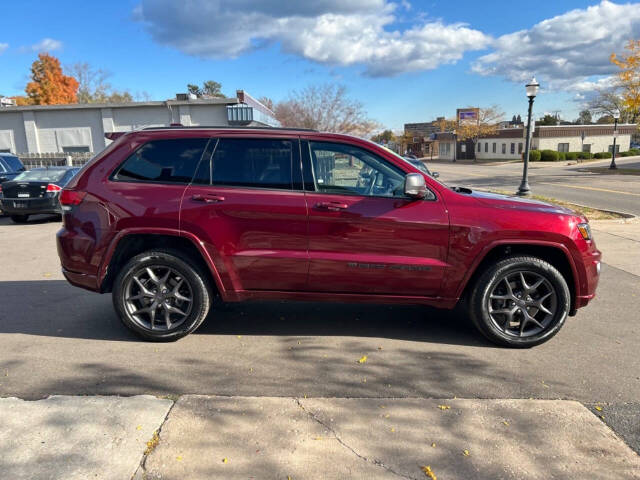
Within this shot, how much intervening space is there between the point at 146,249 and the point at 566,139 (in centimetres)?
7271

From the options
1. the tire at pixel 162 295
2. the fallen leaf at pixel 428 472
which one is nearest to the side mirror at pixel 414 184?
the tire at pixel 162 295

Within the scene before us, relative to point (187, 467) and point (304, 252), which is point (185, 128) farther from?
point (187, 467)

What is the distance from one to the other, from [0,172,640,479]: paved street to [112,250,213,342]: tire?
6.8 inches

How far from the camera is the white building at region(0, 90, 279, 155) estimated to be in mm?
27375

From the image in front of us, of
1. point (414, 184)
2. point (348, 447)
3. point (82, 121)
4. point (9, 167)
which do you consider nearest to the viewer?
point (348, 447)

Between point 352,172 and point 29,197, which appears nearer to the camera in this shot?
point 352,172

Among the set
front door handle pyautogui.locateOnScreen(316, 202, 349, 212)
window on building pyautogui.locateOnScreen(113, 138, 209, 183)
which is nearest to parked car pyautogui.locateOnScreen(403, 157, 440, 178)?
front door handle pyautogui.locateOnScreen(316, 202, 349, 212)

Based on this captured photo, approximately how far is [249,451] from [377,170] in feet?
8.29

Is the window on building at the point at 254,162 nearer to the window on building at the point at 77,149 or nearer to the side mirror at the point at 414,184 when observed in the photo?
the side mirror at the point at 414,184

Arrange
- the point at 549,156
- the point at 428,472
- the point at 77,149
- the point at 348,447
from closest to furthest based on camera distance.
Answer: the point at 428,472 → the point at 348,447 → the point at 77,149 → the point at 549,156

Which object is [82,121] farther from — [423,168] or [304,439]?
[304,439]

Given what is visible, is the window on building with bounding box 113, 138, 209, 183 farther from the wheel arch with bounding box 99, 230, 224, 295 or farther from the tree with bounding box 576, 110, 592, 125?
the tree with bounding box 576, 110, 592, 125

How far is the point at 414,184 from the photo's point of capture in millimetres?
3826

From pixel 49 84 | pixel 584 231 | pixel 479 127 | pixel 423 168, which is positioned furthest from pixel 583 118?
pixel 584 231
